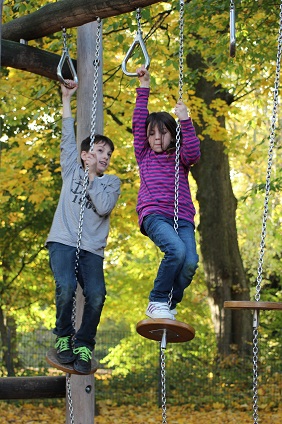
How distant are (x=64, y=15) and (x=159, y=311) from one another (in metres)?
2.21

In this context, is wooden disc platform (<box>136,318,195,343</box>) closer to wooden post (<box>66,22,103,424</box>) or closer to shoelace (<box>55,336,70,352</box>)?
shoelace (<box>55,336,70,352</box>)

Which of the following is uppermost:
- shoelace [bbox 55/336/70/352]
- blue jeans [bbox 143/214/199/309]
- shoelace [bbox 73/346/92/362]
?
blue jeans [bbox 143/214/199/309]

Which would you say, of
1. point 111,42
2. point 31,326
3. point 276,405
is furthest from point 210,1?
point 31,326

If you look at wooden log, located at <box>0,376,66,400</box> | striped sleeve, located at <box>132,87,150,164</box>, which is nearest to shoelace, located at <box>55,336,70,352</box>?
striped sleeve, located at <box>132,87,150,164</box>

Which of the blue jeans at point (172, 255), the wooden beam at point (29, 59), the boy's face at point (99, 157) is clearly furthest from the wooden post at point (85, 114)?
the blue jeans at point (172, 255)

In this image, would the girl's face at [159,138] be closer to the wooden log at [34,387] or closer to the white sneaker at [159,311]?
the white sneaker at [159,311]

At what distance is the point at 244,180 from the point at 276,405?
1084 centimetres

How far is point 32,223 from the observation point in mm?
12414

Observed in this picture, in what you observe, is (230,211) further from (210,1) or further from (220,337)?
(210,1)

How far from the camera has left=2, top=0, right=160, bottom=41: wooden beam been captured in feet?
16.5

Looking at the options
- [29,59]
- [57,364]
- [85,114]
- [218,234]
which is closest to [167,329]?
[57,364]

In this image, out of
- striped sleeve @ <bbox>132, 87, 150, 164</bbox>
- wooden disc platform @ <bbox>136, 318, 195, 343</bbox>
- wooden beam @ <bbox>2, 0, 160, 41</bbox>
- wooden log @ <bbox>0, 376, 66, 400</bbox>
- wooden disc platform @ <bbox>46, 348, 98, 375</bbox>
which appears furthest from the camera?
wooden log @ <bbox>0, 376, 66, 400</bbox>

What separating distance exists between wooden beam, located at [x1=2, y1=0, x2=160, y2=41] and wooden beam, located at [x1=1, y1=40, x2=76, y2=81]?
118 millimetres

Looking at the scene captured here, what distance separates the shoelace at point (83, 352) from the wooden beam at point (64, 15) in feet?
6.92
